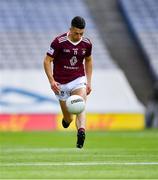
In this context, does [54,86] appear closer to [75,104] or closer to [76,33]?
[75,104]

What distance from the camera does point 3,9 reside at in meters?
29.1

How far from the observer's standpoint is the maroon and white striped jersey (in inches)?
561

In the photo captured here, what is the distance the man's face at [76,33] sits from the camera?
13.8 meters

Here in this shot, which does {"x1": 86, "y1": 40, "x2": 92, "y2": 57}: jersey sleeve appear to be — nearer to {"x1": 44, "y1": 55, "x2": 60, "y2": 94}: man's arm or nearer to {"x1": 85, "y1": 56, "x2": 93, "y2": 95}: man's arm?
{"x1": 85, "y1": 56, "x2": 93, "y2": 95}: man's arm

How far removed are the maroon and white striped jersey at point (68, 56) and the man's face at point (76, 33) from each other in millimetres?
171

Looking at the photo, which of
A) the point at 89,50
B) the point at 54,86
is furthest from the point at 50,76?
A: the point at 89,50

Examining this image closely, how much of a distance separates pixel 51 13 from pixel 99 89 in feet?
13.5

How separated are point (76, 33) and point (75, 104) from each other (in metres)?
1.13

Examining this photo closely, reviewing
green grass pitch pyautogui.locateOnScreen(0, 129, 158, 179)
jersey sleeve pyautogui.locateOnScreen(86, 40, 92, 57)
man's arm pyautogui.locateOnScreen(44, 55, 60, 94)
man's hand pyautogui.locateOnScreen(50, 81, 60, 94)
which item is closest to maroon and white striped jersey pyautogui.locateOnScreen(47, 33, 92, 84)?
jersey sleeve pyautogui.locateOnScreen(86, 40, 92, 57)

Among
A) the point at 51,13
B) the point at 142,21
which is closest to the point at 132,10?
the point at 142,21

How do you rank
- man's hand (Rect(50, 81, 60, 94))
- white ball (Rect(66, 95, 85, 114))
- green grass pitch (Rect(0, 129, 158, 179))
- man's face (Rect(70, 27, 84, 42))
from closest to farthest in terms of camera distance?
green grass pitch (Rect(0, 129, 158, 179)) < man's face (Rect(70, 27, 84, 42)) < white ball (Rect(66, 95, 85, 114)) < man's hand (Rect(50, 81, 60, 94))

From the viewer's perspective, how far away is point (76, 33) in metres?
13.9

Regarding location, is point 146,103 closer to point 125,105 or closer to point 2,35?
point 125,105

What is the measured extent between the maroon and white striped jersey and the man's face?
171 mm
